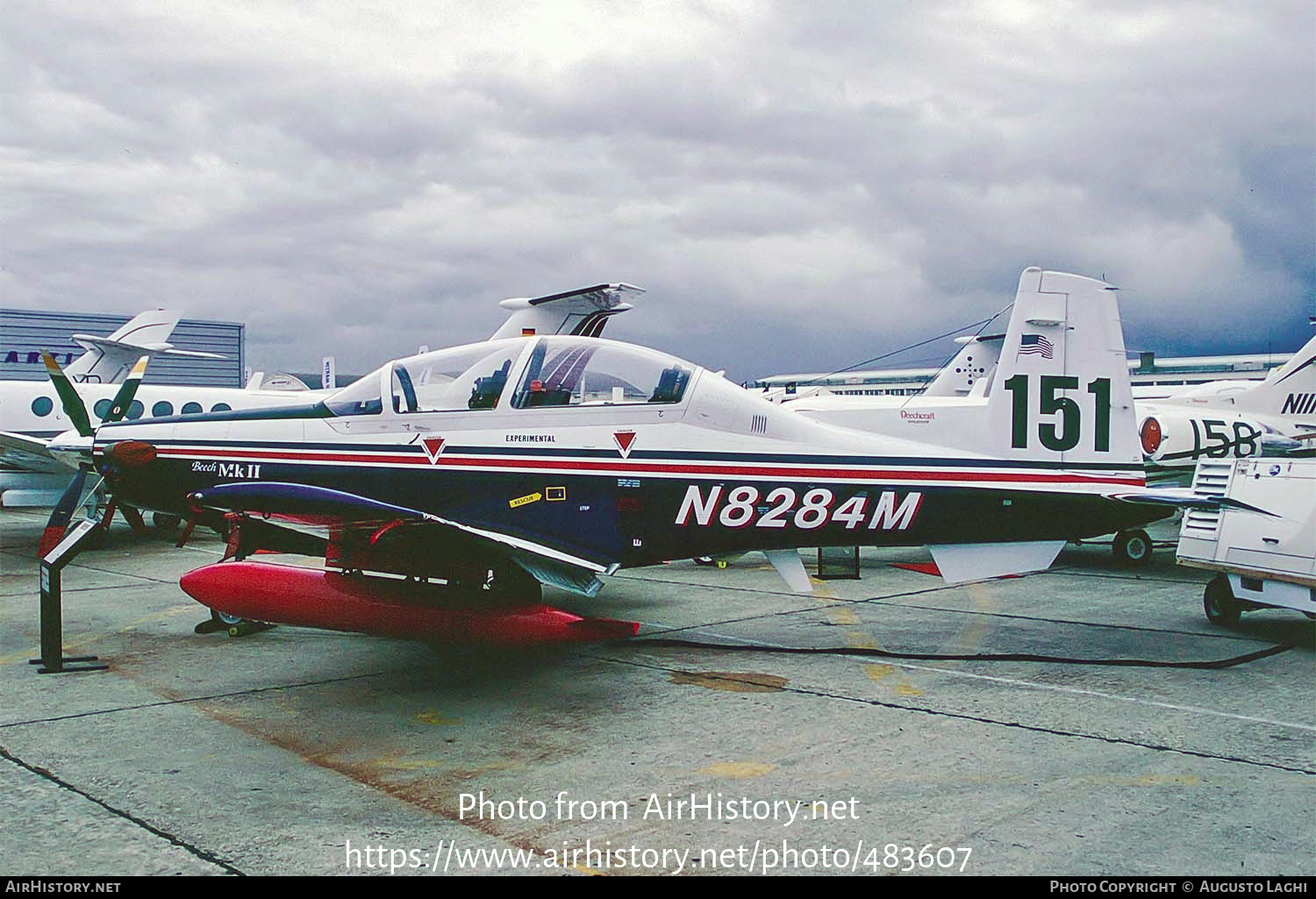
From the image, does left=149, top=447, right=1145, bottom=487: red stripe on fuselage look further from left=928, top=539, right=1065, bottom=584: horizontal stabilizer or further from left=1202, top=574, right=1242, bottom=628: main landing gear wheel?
left=1202, top=574, right=1242, bottom=628: main landing gear wheel

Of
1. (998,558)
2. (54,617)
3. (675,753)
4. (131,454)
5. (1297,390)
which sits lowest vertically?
(675,753)

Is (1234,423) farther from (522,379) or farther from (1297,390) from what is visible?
(522,379)

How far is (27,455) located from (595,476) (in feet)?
36.5

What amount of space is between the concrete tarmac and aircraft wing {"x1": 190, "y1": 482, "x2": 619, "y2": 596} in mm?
805

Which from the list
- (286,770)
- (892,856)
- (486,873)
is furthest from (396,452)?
(892,856)

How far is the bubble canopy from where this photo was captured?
23.5 ft

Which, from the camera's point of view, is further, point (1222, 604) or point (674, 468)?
point (1222, 604)

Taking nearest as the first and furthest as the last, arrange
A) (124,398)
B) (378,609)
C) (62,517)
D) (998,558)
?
(378,609)
(998,558)
(62,517)
(124,398)

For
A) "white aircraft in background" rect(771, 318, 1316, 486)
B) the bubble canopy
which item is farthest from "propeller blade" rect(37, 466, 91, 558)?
"white aircraft in background" rect(771, 318, 1316, 486)

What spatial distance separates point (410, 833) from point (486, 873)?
545 mm

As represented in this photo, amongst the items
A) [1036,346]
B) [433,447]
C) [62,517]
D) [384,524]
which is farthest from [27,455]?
[1036,346]

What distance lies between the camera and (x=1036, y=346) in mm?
7570

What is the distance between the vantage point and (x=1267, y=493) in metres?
8.05

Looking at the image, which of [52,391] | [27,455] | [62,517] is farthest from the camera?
[52,391]
